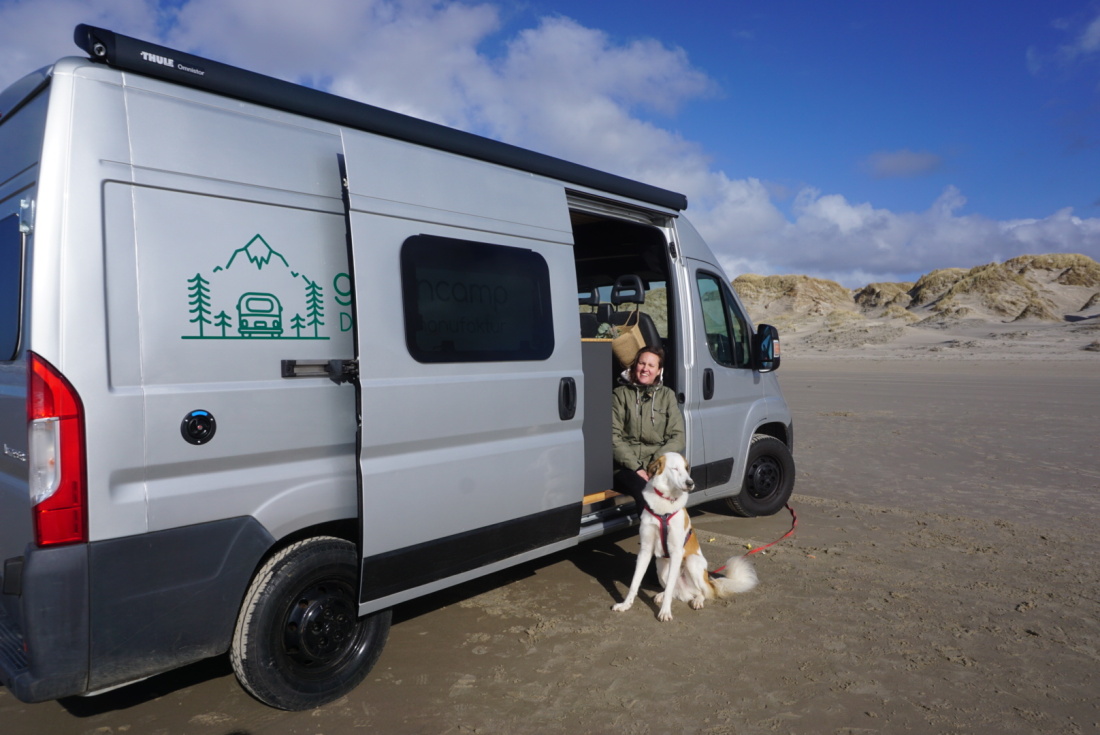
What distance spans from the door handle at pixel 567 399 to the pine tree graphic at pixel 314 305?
148 cm

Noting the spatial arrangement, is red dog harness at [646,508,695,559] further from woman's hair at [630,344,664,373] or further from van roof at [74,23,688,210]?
van roof at [74,23,688,210]

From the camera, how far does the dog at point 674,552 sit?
446 cm

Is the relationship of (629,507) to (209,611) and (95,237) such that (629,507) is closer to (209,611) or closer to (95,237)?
(209,611)

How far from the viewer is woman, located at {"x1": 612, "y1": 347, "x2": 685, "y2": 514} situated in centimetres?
525

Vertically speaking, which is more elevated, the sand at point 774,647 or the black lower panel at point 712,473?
the black lower panel at point 712,473

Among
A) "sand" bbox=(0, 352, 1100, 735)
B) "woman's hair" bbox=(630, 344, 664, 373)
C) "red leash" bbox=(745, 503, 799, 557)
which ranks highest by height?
"woman's hair" bbox=(630, 344, 664, 373)

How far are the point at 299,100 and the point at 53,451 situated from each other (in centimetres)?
172

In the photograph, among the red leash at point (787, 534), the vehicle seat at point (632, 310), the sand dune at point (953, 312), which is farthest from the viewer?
the sand dune at point (953, 312)

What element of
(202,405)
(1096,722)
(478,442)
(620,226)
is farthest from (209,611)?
(620,226)

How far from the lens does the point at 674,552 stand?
451 centimetres

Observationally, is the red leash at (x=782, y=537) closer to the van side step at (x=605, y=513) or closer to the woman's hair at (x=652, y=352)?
the van side step at (x=605, y=513)

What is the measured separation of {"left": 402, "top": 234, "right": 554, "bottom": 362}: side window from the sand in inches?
62.2

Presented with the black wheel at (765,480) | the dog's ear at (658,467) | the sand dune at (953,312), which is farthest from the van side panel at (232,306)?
the sand dune at (953,312)

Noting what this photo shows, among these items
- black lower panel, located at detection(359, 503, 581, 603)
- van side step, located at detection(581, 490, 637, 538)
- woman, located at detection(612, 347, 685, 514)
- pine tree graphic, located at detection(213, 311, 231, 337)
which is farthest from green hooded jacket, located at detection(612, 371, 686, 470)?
pine tree graphic, located at detection(213, 311, 231, 337)
